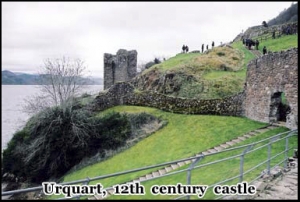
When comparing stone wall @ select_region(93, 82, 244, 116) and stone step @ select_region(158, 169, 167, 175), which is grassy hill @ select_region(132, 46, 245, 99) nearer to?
stone wall @ select_region(93, 82, 244, 116)

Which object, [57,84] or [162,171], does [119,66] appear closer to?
[57,84]

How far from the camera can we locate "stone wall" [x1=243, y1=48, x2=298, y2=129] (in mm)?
16766

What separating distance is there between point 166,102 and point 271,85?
8.94 m

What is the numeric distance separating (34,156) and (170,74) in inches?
552

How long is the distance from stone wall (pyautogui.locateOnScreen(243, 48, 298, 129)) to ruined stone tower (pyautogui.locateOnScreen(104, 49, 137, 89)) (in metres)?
20.0

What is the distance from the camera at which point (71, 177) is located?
1991 cm

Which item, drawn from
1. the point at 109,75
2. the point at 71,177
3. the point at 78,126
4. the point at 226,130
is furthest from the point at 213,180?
the point at 109,75

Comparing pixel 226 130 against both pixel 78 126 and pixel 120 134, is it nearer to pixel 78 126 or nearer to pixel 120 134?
pixel 120 134

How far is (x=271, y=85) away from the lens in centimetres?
1845

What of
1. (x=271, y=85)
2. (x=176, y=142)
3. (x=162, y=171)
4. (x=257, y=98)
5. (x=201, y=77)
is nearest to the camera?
(x=162, y=171)

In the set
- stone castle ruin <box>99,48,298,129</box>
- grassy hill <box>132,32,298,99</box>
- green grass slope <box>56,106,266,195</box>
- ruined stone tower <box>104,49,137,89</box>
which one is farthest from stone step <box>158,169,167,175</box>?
ruined stone tower <box>104,49,137,89</box>

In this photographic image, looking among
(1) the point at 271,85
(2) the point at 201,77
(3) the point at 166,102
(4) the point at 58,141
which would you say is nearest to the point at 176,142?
(1) the point at 271,85

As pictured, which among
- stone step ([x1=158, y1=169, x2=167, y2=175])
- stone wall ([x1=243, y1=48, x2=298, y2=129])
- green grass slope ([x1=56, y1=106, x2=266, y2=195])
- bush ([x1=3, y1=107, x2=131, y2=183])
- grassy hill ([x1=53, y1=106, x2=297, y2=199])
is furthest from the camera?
bush ([x1=3, y1=107, x2=131, y2=183])

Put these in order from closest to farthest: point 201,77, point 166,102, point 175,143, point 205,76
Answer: point 175,143 < point 166,102 < point 201,77 < point 205,76
